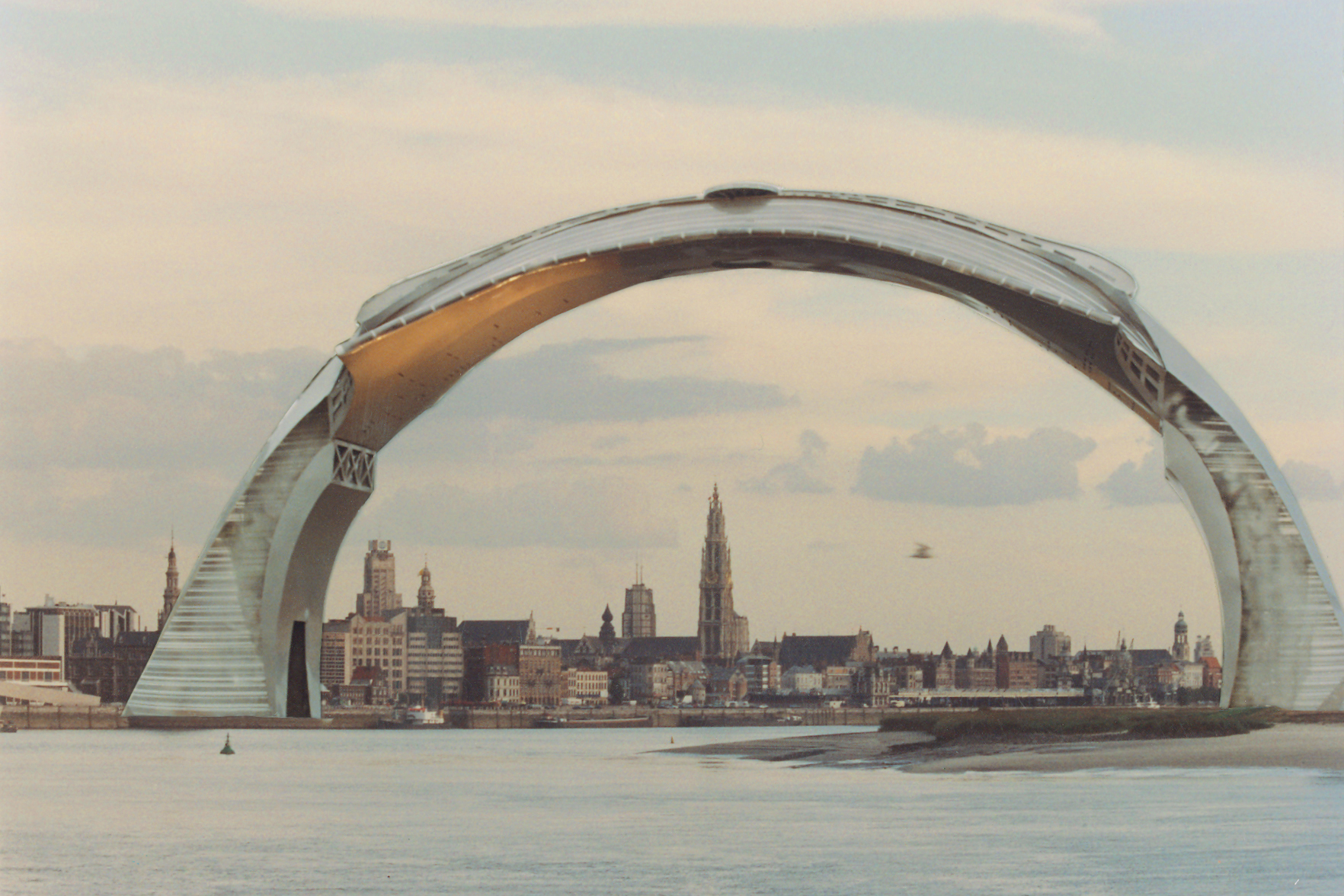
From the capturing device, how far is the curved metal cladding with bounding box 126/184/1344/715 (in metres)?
48.4

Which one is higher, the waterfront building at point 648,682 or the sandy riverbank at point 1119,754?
the sandy riverbank at point 1119,754

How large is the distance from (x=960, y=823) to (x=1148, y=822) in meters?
3.02

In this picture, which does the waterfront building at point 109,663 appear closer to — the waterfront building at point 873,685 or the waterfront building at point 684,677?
the waterfront building at point 684,677

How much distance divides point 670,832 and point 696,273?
95.2 feet

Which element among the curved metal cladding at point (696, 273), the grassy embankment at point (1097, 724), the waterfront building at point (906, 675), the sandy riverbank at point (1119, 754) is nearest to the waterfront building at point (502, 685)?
the waterfront building at point (906, 675)

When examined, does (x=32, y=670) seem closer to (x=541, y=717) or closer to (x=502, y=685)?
(x=541, y=717)

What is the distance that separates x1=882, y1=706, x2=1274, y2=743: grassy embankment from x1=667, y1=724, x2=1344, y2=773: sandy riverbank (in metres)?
0.64

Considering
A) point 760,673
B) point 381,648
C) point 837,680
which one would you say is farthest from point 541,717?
point 837,680

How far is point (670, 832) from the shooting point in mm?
28578

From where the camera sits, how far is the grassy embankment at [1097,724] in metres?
44.9

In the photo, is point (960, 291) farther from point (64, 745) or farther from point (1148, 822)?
point (64, 745)

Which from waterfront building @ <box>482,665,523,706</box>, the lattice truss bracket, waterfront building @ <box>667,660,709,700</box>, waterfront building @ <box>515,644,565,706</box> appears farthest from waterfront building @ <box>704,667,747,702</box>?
the lattice truss bracket

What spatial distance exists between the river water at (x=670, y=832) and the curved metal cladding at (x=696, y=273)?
9.99 metres

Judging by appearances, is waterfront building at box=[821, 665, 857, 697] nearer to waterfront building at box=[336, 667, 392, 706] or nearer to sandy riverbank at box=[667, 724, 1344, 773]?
waterfront building at box=[336, 667, 392, 706]
